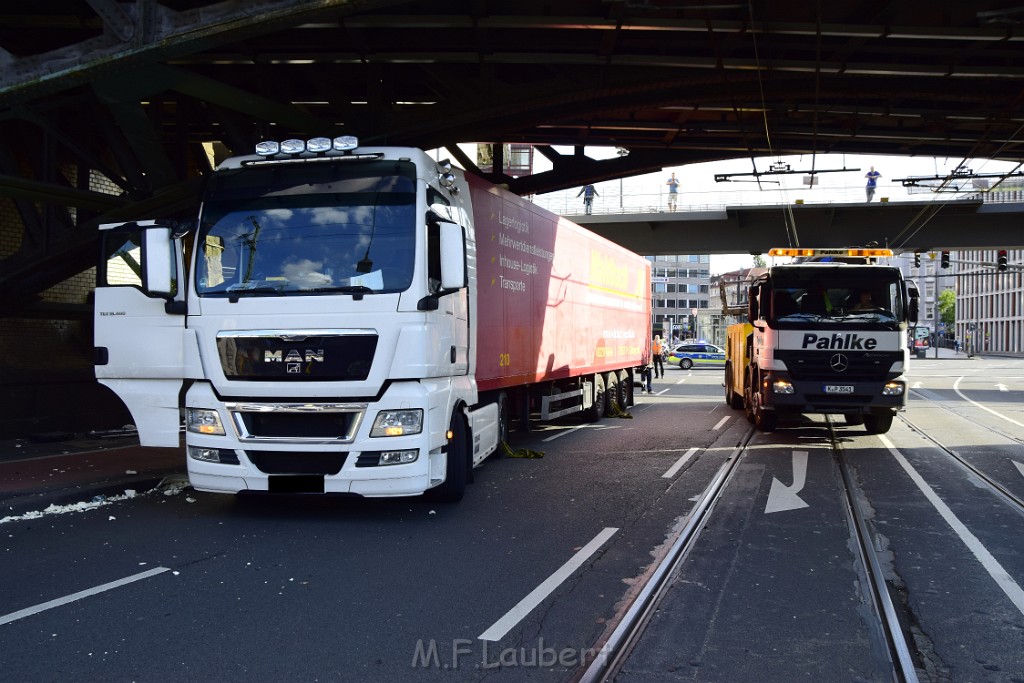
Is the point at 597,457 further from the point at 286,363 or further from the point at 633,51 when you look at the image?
the point at 633,51

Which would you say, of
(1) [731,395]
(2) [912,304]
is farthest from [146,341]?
A: (1) [731,395]

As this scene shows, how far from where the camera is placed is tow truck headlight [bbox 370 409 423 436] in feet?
24.5

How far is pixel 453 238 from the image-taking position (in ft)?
25.5

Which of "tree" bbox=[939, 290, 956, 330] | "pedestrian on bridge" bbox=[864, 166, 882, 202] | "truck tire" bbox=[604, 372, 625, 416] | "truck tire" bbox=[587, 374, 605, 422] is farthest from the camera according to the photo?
"tree" bbox=[939, 290, 956, 330]

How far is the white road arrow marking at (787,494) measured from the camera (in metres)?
8.71

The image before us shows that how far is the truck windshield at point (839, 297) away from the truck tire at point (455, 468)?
7.15 meters

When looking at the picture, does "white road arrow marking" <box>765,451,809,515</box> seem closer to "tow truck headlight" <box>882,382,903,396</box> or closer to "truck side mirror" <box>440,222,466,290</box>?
"tow truck headlight" <box>882,382,903,396</box>

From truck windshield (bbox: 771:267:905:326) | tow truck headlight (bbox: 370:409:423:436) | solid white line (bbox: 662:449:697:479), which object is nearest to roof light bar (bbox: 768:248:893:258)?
truck windshield (bbox: 771:267:905:326)

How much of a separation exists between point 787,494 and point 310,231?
5.69 meters

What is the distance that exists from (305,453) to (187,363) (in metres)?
1.42

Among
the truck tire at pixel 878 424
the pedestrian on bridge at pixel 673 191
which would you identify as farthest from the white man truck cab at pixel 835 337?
the pedestrian on bridge at pixel 673 191

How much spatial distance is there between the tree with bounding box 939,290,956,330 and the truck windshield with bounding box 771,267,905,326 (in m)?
129

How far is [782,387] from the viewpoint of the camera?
45.0 feet

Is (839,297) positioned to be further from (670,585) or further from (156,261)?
Result: (156,261)
